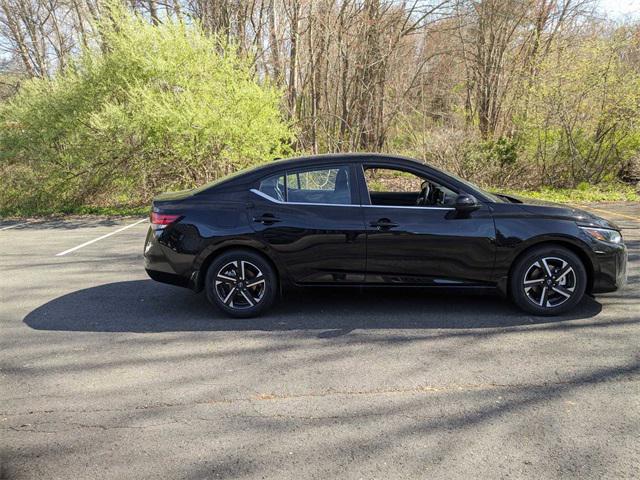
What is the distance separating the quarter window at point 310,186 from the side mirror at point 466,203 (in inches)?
40.7

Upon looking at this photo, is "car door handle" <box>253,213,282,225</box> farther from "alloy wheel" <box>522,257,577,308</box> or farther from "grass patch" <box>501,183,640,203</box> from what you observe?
"grass patch" <box>501,183,640,203</box>

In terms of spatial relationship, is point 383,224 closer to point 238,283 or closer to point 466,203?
point 466,203

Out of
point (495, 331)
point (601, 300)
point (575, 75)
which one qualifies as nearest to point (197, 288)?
point (495, 331)

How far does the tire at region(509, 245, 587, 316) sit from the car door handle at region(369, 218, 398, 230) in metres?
1.26

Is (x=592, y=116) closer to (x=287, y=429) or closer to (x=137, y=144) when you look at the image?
(x=137, y=144)

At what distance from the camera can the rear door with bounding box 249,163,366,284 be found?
4.84 meters

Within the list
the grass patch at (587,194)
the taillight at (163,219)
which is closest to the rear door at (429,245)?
the taillight at (163,219)

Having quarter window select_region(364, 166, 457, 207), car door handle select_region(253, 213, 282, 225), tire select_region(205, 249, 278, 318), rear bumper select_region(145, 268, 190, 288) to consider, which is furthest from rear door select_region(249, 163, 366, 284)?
rear bumper select_region(145, 268, 190, 288)

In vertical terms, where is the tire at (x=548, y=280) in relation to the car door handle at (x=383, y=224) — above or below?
below

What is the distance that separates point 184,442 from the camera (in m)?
2.93

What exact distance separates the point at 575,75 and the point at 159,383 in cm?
1486

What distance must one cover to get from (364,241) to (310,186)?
2.50 feet

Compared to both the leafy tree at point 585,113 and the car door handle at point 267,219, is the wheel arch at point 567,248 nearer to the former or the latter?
the car door handle at point 267,219

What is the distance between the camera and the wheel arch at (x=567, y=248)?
480 cm
